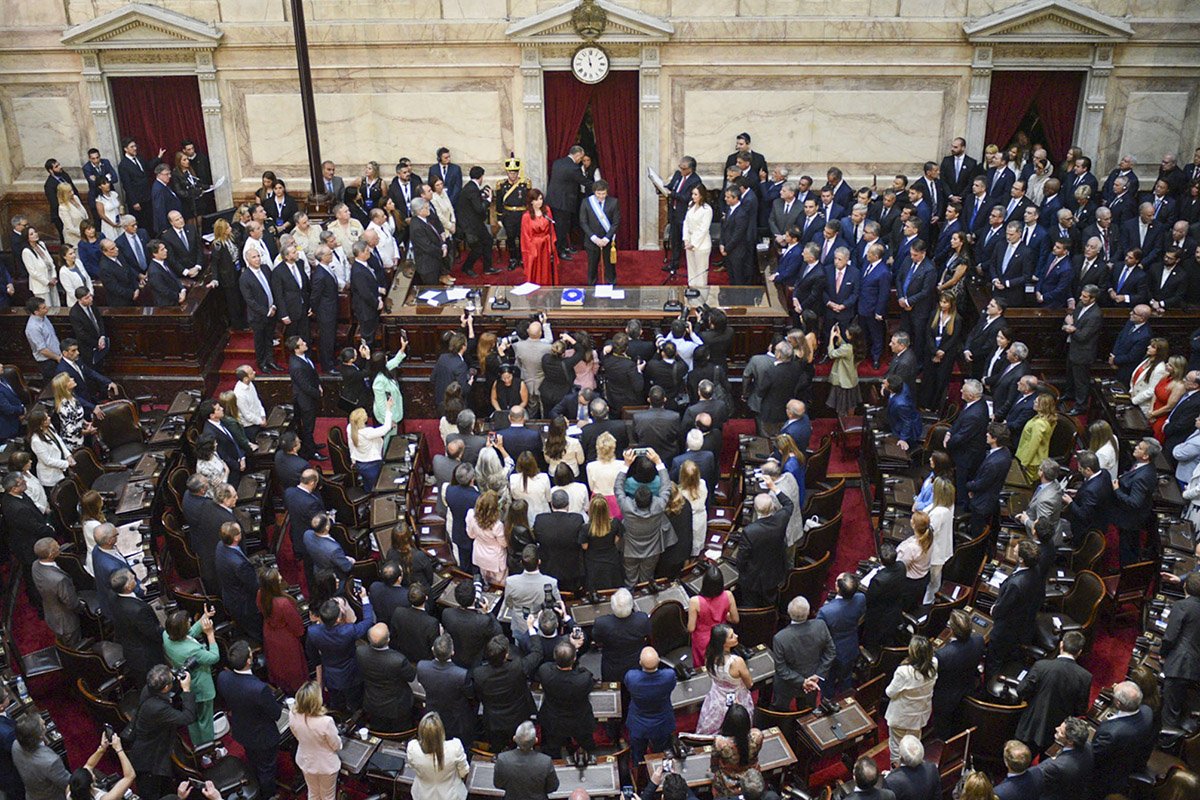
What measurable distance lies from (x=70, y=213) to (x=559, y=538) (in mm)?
10265

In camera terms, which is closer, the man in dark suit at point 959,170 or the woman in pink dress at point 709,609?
the woman in pink dress at point 709,609

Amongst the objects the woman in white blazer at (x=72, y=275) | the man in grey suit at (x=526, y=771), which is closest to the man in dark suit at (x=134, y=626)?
the man in grey suit at (x=526, y=771)

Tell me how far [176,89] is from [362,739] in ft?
41.1

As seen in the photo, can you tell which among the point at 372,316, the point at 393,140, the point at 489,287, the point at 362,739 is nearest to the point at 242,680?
the point at 362,739

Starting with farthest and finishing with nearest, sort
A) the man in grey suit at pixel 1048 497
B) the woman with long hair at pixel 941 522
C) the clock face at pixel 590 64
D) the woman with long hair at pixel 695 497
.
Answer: the clock face at pixel 590 64, the woman with long hair at pixel 695 497, the man in grey suit at pixel 1048 497, the woman with long hair at pixel 941 522

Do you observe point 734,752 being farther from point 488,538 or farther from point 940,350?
point 940,350

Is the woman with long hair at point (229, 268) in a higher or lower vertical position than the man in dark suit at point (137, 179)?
lower

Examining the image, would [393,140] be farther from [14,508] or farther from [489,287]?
[14,508]

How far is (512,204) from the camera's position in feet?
55.7

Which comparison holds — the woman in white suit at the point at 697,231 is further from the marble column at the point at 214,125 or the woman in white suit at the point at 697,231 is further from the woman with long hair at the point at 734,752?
the woman with long hair at the point at 734,752

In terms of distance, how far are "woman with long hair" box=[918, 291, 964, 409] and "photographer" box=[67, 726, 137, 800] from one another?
9.11m

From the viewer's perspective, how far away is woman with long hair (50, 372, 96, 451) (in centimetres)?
1205

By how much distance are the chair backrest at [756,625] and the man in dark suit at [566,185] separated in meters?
8.35

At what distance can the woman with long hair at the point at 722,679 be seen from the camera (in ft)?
28.0
